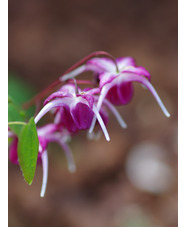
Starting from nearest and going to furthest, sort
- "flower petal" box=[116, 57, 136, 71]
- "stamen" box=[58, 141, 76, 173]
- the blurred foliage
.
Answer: "flower petal" box=[116, 57, 136, 71], "stamen" box=[58, 141, 76, 173], the blurred foliage

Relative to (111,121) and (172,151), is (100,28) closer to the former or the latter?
(111,121)

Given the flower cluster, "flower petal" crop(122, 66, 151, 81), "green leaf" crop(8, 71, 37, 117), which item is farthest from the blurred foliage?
"flower petal" crop(122, 66, 151, 81)

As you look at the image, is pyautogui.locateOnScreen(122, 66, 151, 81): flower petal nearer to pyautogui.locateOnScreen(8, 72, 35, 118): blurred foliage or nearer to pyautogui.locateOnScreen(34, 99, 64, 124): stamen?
pyautogui.locateOnScreen(34, 99, 64, 124): stamen

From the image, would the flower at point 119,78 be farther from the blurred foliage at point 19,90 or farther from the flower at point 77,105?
the blurred foliage at point 19,90

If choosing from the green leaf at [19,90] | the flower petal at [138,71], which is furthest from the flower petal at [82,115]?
the green leaf at [19,90]

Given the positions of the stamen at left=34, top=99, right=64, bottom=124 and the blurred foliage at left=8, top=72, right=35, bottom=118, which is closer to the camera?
the stamen at left=34, top=99, right=64, bottom=124

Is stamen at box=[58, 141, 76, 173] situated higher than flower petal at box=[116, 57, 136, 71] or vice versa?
flower petal at box=[116, 57, 136, 71]

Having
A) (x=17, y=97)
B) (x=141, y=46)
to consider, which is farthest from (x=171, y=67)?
(x=17, y=97)
